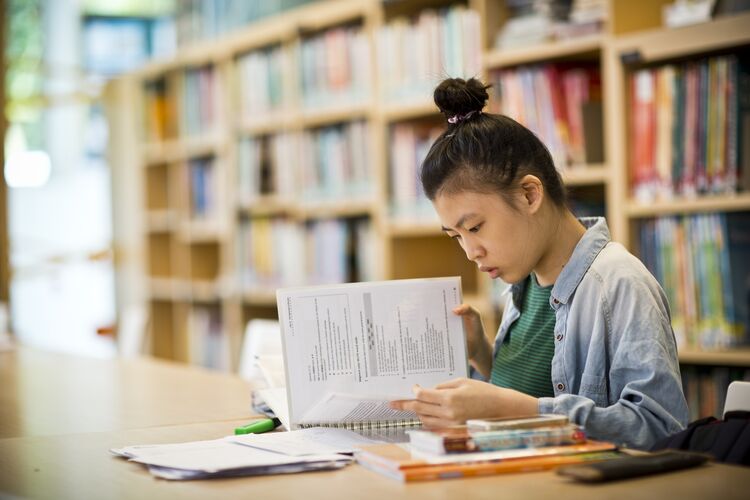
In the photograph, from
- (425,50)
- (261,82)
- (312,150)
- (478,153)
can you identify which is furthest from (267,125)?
(478,153)

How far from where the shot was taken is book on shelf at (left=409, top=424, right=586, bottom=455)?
1.26 metres

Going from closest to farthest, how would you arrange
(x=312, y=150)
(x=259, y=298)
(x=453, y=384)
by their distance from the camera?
1. (x=453, y=384)
2. (x=312, y=150)
3. (x=259, y=298)

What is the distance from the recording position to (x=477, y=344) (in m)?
1.88

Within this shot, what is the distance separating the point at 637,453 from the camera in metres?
1.30

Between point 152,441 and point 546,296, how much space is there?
758 mm

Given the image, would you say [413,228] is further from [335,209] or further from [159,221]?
[159,221]

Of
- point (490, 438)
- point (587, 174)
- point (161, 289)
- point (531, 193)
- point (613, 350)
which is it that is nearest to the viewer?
point (490, 438)

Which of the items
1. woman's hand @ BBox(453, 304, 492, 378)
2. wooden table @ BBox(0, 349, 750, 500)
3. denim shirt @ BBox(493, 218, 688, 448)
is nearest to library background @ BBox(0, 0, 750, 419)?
woman's hand @ BBox(453, 304, 492, 378)

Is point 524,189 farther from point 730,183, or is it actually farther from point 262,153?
point 262,153

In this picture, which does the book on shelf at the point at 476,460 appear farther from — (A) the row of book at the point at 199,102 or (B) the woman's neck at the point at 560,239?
(A) the row of book at the point at 199,102

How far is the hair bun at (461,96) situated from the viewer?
1686 mm

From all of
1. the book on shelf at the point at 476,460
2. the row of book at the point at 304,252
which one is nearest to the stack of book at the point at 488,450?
the book on shelf at the point at 476,460

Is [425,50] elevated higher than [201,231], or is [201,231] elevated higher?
[425,50]

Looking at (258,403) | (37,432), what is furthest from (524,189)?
(37,432)
